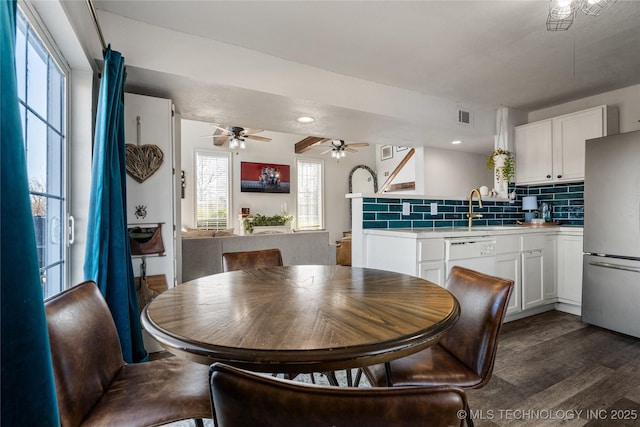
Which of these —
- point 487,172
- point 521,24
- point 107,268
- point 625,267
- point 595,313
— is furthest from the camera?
point 487,172

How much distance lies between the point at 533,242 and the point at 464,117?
1629 millimetres

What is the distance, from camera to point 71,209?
181 centimetres

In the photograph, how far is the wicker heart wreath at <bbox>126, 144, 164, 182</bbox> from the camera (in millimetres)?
2182

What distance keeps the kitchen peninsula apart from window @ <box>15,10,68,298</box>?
79.2 inches

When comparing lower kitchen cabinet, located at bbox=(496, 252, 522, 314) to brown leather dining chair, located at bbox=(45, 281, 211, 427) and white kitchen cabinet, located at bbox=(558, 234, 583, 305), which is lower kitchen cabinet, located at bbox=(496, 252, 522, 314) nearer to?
white kitchen cabinet, located at bbox=(558, 234, 583, 305)

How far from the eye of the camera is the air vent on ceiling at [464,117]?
3.63 meters

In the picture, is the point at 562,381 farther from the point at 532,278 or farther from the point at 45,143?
the point at 45,143

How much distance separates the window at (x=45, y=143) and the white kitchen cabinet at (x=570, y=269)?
4.25m

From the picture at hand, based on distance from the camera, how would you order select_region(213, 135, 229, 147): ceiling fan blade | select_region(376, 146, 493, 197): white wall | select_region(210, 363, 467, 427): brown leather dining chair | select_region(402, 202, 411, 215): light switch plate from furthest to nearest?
select_region(213, 135, 229, 147): ceiling fan blade < select_region(376, 146, 493, 197): white wall < select_region(402, 202, 411, 215): light switch plate < select_region(210, 363, 467, 427): brown leather dining chair

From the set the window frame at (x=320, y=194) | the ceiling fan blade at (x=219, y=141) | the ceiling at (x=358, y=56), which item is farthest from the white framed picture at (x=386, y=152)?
the ceiling at (x=358, y=56)

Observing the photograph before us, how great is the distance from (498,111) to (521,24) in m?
1.93

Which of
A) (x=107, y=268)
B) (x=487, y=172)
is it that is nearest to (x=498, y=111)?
(x=487, y=172)

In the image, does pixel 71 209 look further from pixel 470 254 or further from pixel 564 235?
pixel 564 235

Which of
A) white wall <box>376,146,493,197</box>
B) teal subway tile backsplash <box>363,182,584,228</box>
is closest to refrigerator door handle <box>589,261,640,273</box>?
teal subway tile backsplash <box>363,182,584,228</box>
